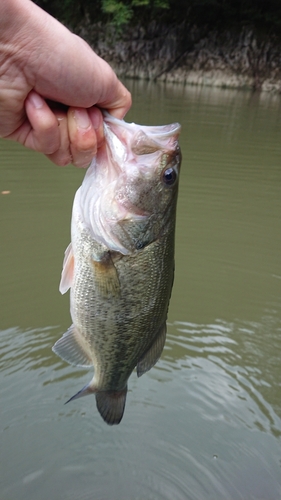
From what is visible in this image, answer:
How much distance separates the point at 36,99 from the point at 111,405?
1.29 metres

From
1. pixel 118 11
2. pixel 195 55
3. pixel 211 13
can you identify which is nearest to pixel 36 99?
pixel 195 55

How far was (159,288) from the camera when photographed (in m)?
1.76

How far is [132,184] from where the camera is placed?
164 cm

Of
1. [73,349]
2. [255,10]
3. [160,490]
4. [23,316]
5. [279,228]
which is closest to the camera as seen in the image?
[73,349]

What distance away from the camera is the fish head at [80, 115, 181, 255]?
1.62m

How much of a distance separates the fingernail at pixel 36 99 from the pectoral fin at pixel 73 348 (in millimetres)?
920

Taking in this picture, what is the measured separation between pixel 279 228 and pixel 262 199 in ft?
3.38

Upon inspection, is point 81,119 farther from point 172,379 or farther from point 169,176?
point 172,379

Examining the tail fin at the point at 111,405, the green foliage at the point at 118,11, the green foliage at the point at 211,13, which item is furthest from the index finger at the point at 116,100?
the green foliage at the point at 211,13

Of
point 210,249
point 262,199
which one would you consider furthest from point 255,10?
point 210,249

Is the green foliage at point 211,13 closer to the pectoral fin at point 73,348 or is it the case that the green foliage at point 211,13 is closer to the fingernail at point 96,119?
the fingernail at point 96,119

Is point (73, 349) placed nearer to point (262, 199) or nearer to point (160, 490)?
point (160, 490)

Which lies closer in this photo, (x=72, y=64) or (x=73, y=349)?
(x=72, y=64)

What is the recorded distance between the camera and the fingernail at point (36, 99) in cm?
150
